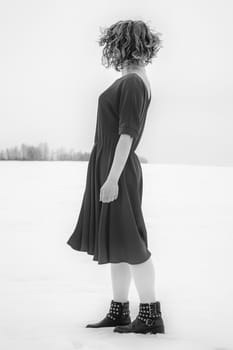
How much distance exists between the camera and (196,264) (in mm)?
3145

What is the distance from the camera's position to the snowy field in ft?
6.52

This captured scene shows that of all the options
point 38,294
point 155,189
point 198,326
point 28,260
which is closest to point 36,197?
point 155,189

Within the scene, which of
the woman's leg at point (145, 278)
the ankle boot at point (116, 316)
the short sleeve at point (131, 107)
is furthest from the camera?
the ankle boot at point (116, 316)

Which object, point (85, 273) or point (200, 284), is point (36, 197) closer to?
point (85, 273)

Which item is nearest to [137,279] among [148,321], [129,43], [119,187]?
[148,321]

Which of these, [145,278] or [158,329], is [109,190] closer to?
[145,278]

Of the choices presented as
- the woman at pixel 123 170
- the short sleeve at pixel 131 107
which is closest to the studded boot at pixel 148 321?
the woman at pixel 123 170

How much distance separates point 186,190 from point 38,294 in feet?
9.14

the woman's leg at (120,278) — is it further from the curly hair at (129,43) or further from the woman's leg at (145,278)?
the curly hair at (129,43)

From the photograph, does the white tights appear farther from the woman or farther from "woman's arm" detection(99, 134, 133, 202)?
"woman's arm" detection(99, 134, 133, 202)

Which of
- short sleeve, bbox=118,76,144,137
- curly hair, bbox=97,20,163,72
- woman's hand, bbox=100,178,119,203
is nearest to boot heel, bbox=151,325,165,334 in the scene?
woman's hand, bbox=100,178,119,203

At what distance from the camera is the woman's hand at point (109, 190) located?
1.80 metres

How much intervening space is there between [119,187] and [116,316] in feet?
1.73

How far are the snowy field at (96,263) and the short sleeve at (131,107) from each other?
75 centimetres
